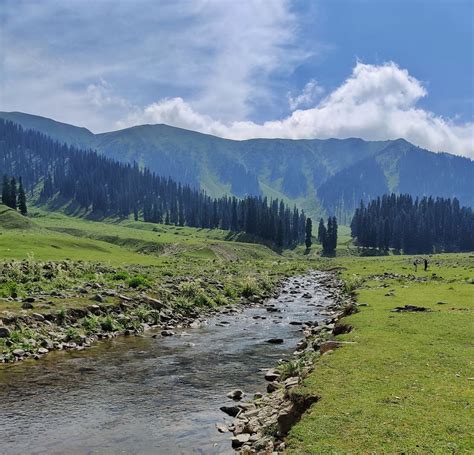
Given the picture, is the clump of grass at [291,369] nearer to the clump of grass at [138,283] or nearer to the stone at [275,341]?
the stone at [275,341]

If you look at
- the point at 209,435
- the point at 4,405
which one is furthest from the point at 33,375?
the point at 209,435

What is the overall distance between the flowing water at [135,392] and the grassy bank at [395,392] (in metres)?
4.24

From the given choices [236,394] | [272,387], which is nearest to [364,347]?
[272,387]

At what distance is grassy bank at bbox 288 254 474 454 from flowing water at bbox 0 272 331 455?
13.9 ft

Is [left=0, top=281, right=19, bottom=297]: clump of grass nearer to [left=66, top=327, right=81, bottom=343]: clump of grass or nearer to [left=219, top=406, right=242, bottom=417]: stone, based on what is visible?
[left=66, top=327, right=81, bottom=343]: clump of grass

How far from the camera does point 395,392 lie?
590 inches

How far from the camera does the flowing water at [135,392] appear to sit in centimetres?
1600

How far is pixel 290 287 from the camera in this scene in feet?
228

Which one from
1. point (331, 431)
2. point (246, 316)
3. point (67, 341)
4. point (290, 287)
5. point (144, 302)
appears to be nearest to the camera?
point (331, 431)

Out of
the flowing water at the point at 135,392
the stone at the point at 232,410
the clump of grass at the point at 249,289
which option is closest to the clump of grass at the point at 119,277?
the clump of grass at the point at 249,289

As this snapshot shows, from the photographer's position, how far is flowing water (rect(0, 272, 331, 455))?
1600 cm

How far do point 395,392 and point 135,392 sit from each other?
12.3 meters

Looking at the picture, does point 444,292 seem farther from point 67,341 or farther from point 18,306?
point 18,306

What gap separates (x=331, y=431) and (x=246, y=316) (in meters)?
31.7
